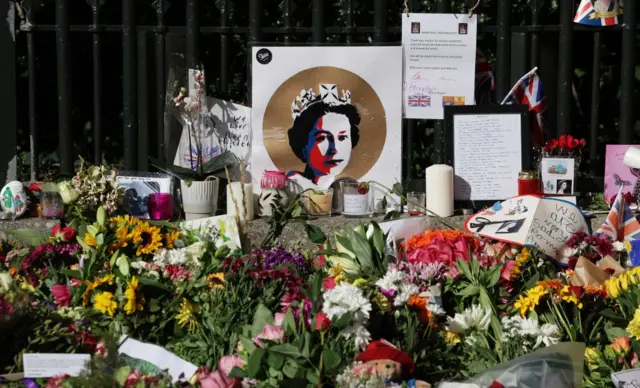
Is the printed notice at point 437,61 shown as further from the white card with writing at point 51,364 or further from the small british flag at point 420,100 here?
the white card with writing at point 51,364

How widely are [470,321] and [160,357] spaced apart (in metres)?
0.90

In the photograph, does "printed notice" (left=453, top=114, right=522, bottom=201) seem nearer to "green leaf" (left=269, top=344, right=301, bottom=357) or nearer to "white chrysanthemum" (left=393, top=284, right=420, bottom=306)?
"white chrysanthemum" (left=393, top=284, right=420, bottom=306)

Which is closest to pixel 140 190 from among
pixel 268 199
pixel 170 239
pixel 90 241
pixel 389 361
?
pixel 268 199

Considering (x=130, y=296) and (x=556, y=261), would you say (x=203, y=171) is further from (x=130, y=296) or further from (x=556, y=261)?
(x=556, y=261)

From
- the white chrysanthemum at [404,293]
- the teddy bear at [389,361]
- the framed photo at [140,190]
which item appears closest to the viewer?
the teddy bear at [389,361]

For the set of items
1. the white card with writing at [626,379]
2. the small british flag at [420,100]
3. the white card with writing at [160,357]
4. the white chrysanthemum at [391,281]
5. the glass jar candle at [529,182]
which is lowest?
the white card with writing at [626,379]

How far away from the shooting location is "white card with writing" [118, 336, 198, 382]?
2516mm

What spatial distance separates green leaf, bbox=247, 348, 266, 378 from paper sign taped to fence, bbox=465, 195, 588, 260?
1.24 m

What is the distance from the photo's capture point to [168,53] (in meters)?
4.01

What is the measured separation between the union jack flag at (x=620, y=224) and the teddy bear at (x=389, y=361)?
138cm

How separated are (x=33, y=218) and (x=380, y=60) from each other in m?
1.51

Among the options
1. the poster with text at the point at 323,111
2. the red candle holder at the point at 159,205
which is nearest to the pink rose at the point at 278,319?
the red candle holder at the point at 159,205

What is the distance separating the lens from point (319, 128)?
397cm

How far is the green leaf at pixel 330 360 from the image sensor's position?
7.79 ft
